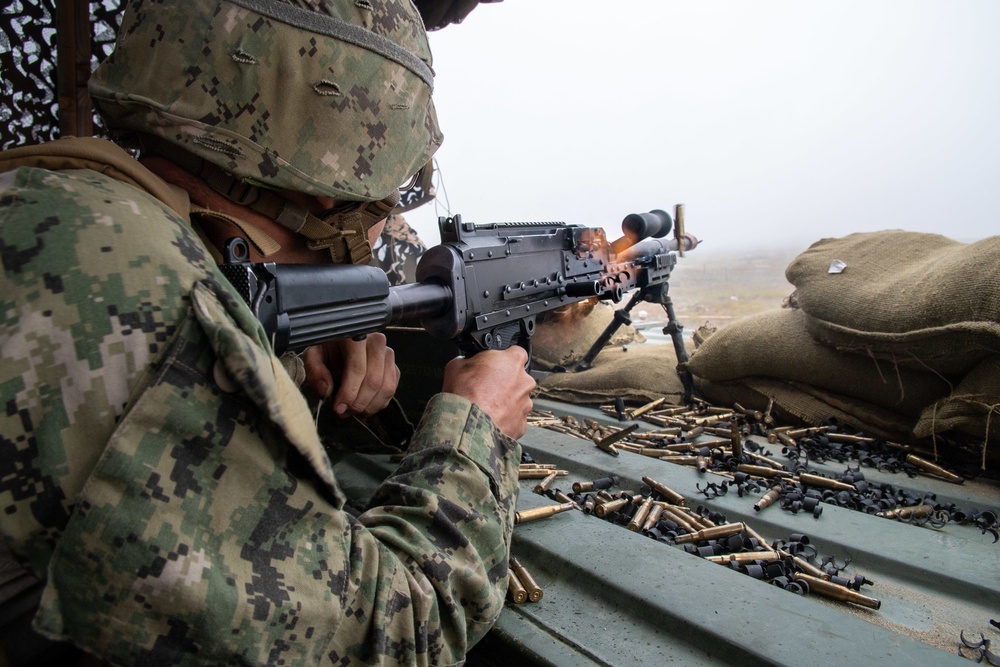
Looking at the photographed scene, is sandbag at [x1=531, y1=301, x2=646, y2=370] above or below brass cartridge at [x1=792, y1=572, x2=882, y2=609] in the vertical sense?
below

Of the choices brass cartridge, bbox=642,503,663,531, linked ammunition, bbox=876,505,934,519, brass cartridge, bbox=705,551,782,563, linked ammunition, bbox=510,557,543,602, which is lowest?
linked ammunition, bbox=876,505,934,519

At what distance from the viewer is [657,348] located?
4.80m

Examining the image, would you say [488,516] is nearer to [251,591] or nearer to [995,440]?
[251,591]

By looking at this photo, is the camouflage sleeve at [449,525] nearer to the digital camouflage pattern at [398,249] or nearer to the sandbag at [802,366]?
the sandbag at [802,366]

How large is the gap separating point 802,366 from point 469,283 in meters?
2.38

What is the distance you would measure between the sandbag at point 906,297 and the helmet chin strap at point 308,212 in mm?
2621

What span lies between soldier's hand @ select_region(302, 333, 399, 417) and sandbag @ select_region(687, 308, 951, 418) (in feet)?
8.51

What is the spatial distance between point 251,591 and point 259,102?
0.89m

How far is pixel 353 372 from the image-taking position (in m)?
1.79

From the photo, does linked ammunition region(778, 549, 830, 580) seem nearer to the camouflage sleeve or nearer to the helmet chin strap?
the camouflage sleeve

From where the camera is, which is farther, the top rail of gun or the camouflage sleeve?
the top rail of gun

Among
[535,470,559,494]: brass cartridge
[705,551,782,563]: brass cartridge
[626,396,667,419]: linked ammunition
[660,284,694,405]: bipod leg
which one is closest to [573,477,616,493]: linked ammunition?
[535,470,559,494]: brass cartridge

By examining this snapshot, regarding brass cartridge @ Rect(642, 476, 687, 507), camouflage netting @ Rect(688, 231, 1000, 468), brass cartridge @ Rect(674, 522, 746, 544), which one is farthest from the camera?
camouflage netting @ Rect(688, 231, 1000, 468)

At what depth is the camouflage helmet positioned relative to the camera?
3.74 ft
